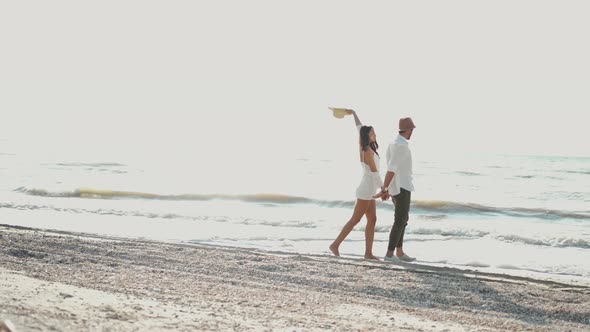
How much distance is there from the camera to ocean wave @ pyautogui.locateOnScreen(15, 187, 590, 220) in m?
18.2

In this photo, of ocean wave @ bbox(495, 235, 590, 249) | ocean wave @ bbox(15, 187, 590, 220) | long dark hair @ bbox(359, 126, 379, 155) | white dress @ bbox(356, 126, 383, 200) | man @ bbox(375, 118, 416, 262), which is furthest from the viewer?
ocean wave @ bbox(15, 187, 590, 220)

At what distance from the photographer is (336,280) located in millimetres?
7047

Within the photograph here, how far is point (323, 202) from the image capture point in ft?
64.1

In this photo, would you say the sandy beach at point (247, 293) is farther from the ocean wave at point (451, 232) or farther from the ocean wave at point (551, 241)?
the ocean wave at point (451, 232)

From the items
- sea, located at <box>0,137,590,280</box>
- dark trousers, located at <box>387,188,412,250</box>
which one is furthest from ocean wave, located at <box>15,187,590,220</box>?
dark trousers, located at <box>387,188,412,250</box>

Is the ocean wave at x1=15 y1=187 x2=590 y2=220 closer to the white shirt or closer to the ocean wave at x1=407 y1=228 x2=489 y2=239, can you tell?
the ocean wave at x1=407 y1=228 x2=489 y2=239

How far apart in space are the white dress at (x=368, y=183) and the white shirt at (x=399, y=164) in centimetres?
20

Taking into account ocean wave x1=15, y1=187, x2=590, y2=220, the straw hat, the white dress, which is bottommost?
ocean wave x1=15, y1=187, x2=590, y2=220

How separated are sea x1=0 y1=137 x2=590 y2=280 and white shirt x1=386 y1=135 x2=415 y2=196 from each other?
1.07 meters

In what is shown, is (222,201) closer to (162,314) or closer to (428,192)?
(428,192)

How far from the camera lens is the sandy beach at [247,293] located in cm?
467

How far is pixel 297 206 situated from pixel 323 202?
111 centimetres

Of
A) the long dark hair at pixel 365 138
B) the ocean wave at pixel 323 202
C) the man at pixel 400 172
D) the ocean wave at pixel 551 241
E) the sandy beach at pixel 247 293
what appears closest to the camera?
the sandy beach at pixel 247 293

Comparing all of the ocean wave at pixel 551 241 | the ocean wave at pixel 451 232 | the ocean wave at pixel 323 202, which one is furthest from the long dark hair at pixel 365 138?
the ocean wave at pixel 323 202
